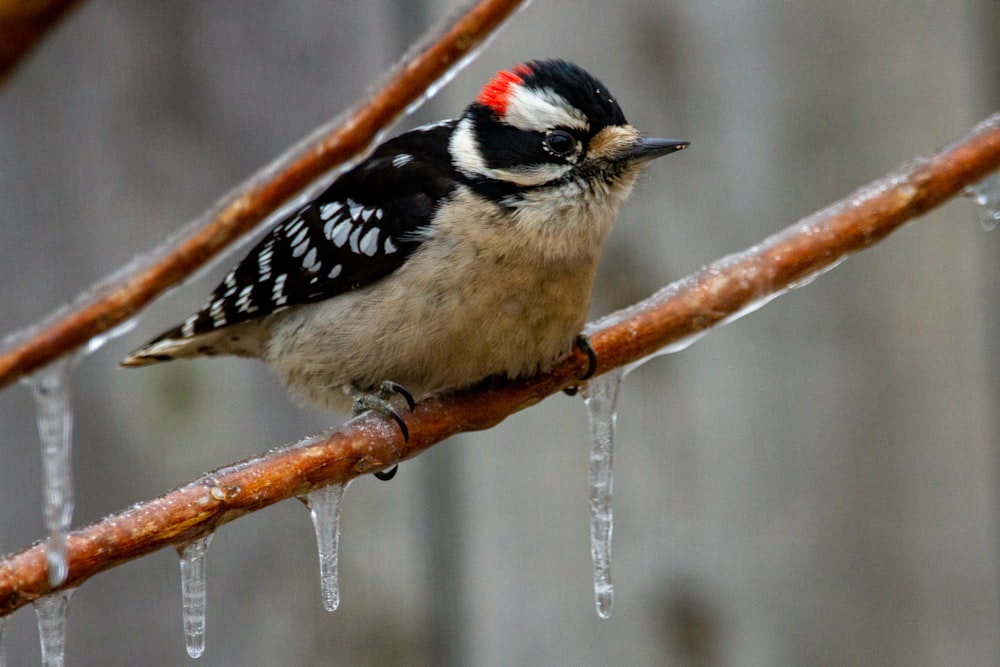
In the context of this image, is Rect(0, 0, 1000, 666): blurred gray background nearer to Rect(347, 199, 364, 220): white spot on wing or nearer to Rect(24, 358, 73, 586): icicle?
Rect(347, 199, 364, 220): white spot on wing

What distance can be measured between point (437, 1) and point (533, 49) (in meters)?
0.25

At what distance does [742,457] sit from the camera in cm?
261

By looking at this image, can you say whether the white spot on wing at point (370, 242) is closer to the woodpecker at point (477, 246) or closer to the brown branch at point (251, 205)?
the woodpecker at point (477, 246)

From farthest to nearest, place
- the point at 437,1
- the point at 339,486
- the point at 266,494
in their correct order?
1. the point at 437,1
2. the point at 339,486
3. the point at 266,494

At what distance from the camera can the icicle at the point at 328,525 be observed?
1748 mm

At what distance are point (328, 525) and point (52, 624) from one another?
454 mm

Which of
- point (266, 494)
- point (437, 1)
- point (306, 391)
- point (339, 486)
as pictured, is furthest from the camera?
point (437, 1)

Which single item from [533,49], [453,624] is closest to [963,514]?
[453,624]

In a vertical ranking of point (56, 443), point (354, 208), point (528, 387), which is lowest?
point (56, 443)

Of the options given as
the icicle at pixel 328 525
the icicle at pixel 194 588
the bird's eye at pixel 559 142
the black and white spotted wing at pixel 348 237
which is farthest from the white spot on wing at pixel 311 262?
the icicle at pixel 194 588

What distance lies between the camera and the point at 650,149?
2.08 m

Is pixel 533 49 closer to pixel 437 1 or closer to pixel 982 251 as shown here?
pixel 437 1

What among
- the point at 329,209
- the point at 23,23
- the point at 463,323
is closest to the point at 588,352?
the point at 463,323

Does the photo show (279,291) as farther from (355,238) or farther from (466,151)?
(466,151)
